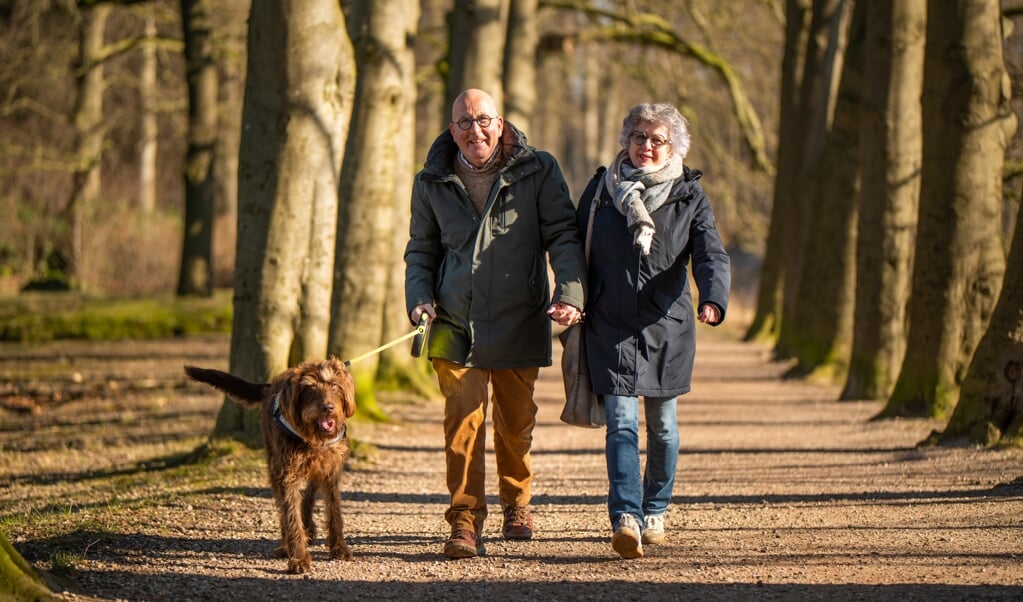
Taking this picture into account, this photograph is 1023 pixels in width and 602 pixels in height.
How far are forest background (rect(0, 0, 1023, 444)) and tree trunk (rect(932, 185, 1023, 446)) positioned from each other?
0.06 feet

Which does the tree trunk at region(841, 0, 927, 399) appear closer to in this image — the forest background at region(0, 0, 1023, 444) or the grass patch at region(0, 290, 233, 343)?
the forest background at region(0, 0, 1023, 444)

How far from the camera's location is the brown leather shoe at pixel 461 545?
6730 mm

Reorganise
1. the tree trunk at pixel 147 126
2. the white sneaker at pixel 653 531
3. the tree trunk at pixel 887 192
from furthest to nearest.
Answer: the tree trunk at pixel 147 126 → the tree trunk at pixel 887 192 → the white sneaker at pixel 653 531

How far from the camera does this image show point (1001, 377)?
960 cm

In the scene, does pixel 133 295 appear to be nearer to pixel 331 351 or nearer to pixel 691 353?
pixel 331 351

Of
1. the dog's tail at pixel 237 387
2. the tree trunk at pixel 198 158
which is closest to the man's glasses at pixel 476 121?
the dog's tail at pixel 237 387

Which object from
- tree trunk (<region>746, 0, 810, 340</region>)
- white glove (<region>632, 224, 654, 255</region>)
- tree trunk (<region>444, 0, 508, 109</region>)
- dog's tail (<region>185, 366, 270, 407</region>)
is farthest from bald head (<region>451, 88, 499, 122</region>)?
tree trunk (<region>746, 0, 810, 340</region>)

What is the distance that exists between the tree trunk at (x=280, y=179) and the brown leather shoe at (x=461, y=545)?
364 cm

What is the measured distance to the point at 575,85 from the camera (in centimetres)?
5259

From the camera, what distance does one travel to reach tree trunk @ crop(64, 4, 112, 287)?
2555 centimetres

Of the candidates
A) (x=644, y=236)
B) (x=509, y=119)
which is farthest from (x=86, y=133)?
(x=644, y=236)

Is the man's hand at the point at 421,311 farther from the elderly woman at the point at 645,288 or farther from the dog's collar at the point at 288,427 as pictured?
the elderly woman at the point at 645,288

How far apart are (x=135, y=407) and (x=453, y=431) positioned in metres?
9.47

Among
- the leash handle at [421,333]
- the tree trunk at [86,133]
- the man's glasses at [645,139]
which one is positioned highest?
the tree trunk at [86,133]
